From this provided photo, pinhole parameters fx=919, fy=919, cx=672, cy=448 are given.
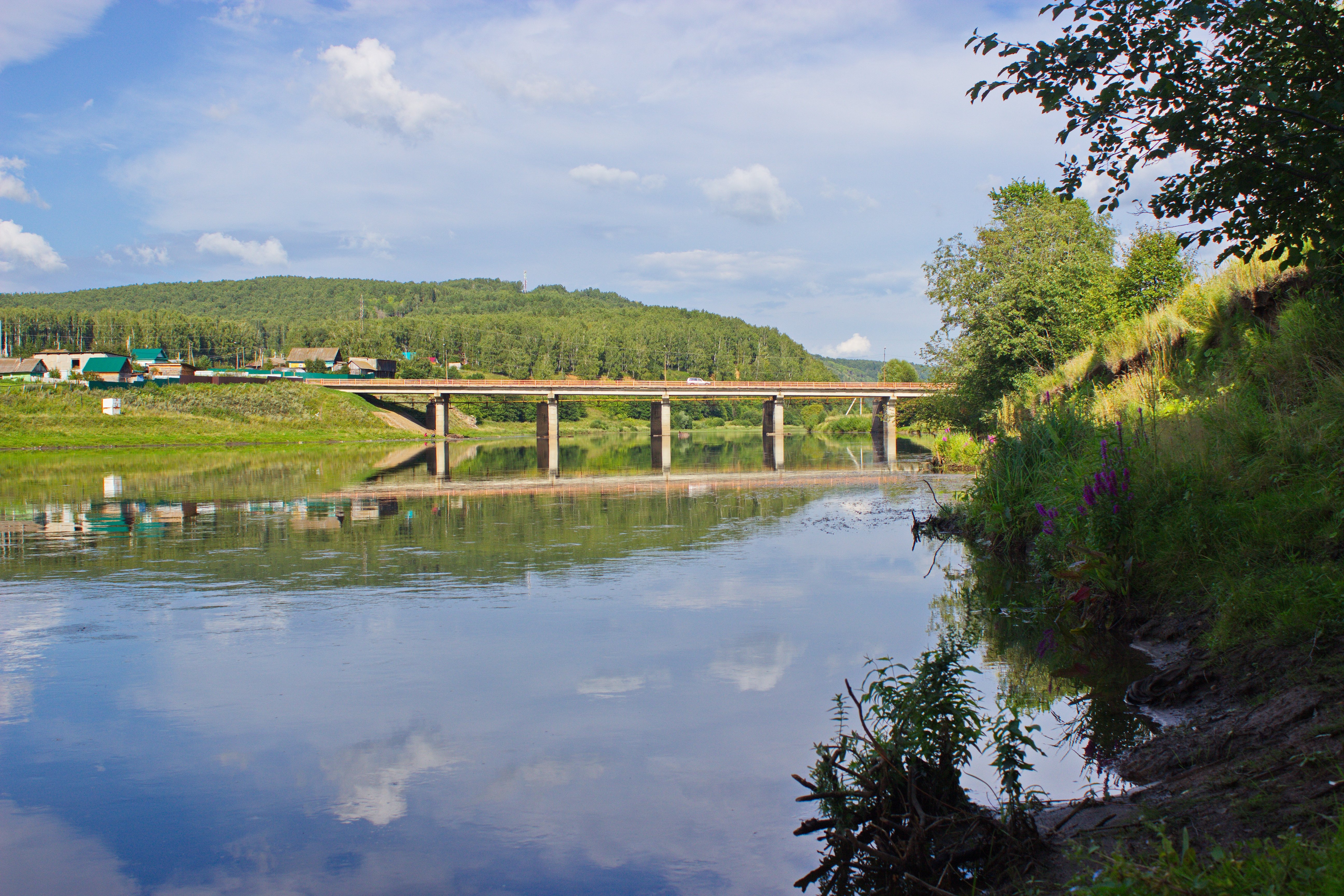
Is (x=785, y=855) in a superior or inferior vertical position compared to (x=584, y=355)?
inferior

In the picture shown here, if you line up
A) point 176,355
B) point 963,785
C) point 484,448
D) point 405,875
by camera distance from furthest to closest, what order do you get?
1. point 176,355
2. point 484,448
3. point 963,785
4. point 405,875

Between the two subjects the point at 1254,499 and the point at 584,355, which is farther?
the point at 584,355

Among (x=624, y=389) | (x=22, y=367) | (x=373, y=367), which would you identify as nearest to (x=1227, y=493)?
(x=624, y=389)

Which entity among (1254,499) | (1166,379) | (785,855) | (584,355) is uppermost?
(584,355)

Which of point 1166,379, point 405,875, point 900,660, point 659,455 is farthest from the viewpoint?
point 659,455

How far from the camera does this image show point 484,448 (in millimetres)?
77875

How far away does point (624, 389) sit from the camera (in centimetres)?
8856

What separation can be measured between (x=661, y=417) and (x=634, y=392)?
22.9 feet

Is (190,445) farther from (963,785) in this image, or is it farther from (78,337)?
(78,337)

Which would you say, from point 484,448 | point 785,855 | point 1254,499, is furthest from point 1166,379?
point 484,448

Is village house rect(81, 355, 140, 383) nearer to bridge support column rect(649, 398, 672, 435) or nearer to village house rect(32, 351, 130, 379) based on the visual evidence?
village house rect(32, 351, 130, 379)

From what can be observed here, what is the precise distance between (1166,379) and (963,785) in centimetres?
1451

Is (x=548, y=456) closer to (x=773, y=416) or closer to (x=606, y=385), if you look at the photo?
(x=606, y=385)

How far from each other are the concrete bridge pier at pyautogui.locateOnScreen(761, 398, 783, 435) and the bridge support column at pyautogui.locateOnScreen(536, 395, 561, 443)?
22.6 meters
